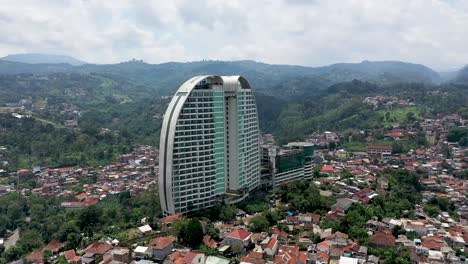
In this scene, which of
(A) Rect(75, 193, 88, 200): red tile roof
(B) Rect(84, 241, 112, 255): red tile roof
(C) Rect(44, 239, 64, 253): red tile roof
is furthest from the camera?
(A) Rect(75, 193, 88, 200): red tile roof

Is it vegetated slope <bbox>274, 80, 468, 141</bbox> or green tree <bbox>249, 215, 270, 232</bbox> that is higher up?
vegetated slope <bbox>274, 80, 468, 141</bbox>

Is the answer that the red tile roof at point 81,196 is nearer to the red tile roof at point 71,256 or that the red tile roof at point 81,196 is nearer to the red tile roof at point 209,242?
the red tile roof at point 71,256

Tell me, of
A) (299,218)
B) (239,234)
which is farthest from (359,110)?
(239,234)

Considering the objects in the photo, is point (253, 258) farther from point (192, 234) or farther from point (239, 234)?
point (192, 234)

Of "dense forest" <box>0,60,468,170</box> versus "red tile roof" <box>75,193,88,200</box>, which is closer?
"red tile roof" <box>75,193,88,200</box>

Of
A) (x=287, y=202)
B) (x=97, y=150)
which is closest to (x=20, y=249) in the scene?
(x=287, y=202)

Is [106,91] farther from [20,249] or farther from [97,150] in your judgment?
[20,249]

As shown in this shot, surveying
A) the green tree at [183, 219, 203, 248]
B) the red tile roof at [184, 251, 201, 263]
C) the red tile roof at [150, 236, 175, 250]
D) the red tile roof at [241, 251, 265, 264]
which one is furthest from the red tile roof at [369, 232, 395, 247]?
the red tile roof at [150, 236, 175, 250]

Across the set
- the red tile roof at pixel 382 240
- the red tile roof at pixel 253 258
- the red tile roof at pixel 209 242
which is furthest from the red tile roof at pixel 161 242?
the red tile roof at pixel 382 240

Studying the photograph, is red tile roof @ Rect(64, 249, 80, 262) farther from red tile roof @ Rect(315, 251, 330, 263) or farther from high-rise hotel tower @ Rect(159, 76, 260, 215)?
red tile roof @ Rect(315, 251, 330, 263)
